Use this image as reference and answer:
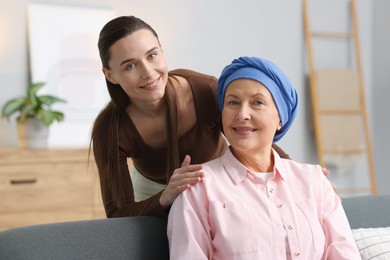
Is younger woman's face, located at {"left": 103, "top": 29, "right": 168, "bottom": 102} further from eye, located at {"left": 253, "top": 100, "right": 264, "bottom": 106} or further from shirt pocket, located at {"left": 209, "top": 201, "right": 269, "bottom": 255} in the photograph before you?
shirt pocket, located at {"left": 209, "top": 201, "right": 269, "bottom": 255}

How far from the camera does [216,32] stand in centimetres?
489

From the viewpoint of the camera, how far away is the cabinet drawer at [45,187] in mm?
3660

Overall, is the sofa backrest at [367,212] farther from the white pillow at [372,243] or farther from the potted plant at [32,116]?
the potted plant at [32,116]

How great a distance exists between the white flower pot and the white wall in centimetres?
33

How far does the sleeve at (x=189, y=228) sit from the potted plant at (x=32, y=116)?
2324mm

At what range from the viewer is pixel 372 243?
1.95 m

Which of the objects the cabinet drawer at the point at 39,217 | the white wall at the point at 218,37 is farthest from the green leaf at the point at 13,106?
the cabinet drawer at the point at 39,217

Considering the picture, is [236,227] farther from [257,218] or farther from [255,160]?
[255,160]

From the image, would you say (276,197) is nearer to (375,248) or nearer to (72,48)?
(375,248)

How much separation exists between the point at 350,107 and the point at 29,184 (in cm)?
293

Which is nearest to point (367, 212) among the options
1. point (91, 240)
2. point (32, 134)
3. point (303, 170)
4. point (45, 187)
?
point (303, 170)

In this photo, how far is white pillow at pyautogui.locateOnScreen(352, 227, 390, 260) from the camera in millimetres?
1928

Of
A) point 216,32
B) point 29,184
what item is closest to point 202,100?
point 29,184

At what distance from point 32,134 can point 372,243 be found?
8.40 feet
